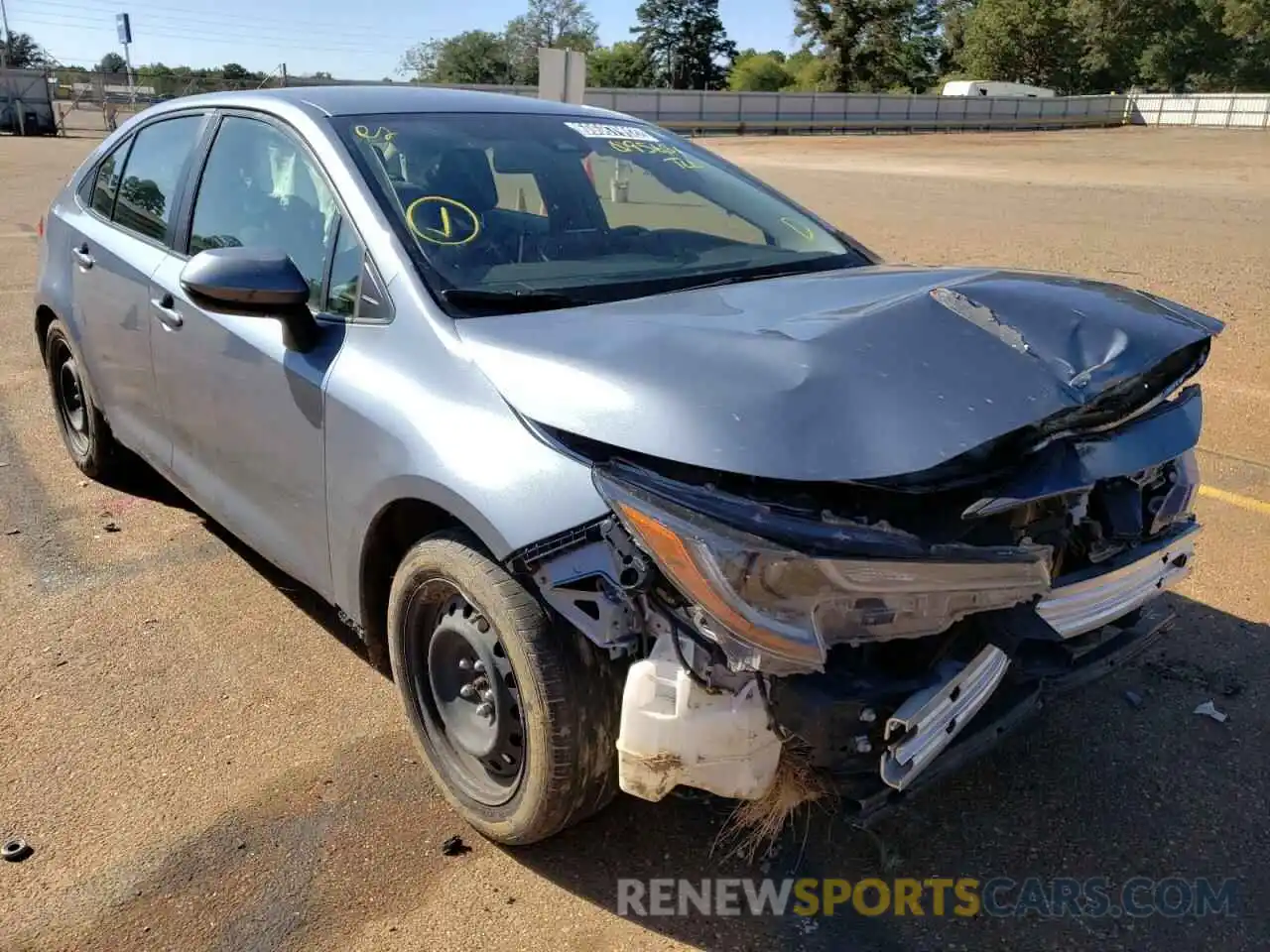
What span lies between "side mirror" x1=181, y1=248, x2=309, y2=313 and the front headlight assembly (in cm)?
114

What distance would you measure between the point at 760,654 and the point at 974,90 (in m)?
60.3

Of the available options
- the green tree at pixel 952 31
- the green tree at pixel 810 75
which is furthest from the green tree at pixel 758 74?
the green tree at pixel 952 31

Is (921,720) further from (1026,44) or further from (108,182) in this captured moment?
(1026,44)

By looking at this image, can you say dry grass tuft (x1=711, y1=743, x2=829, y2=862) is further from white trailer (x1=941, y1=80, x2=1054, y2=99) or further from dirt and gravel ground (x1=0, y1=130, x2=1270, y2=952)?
white trailer (x1=941, y1=80, x2=1054, y2=99)

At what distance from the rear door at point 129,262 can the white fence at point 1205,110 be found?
57023 mm

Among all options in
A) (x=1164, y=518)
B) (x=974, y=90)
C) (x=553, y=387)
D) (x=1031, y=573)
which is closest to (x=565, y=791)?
(x=553, y=387)

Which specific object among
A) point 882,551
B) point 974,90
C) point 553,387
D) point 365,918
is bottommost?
point 365,918

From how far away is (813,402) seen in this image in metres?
2.07

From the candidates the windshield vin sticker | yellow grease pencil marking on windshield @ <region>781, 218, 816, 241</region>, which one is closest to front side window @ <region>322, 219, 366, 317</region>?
the windshield vin sticker

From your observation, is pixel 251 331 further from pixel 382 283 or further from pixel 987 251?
pixel 987 251

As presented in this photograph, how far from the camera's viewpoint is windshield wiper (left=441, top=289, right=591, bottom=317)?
262 centimetres

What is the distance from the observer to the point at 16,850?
2.62 m

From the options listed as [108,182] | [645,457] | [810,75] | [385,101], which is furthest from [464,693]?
[810,75]

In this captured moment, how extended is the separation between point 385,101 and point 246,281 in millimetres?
1002
